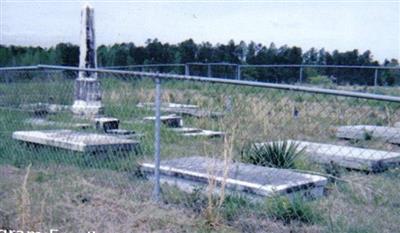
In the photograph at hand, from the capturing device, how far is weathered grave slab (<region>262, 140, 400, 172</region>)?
23.3ft

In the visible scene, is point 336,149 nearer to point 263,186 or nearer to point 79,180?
point 263,186

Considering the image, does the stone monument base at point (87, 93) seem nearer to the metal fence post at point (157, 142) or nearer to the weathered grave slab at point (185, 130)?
the weathered grave slab at point (185, 130)

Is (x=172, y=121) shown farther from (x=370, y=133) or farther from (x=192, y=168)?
(x=192, y=168)

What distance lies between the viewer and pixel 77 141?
7297mm

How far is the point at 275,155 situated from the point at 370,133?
146 inches

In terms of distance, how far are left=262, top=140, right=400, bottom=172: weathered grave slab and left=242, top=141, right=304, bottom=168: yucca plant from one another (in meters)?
0.45

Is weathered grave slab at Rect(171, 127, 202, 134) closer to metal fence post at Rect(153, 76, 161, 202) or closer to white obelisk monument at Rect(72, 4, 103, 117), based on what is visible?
white obelisk monument at Rect(72, 4, 103, 117)

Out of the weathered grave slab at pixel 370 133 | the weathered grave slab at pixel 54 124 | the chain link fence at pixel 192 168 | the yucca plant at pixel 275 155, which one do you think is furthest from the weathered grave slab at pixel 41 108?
the weathered grave slab at pixel 370 133

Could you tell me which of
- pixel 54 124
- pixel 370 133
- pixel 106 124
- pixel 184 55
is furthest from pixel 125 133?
pixel 184 55

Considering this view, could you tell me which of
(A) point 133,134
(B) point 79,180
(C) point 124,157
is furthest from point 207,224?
(A) point 133,134

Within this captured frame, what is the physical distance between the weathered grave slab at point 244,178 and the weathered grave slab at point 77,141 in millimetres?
1204

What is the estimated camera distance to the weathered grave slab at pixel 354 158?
711cm

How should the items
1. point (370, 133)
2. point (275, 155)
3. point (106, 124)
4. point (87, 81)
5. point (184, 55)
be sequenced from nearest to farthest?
1. point (275, 155)
2. point (106, 124)
3. point (370, 133)
4. point (87, 81)
5. point (184, 55)

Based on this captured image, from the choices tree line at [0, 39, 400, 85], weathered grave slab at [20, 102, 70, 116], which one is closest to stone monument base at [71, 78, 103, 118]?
weathered grave slab at [20, 102, 70, 116]
